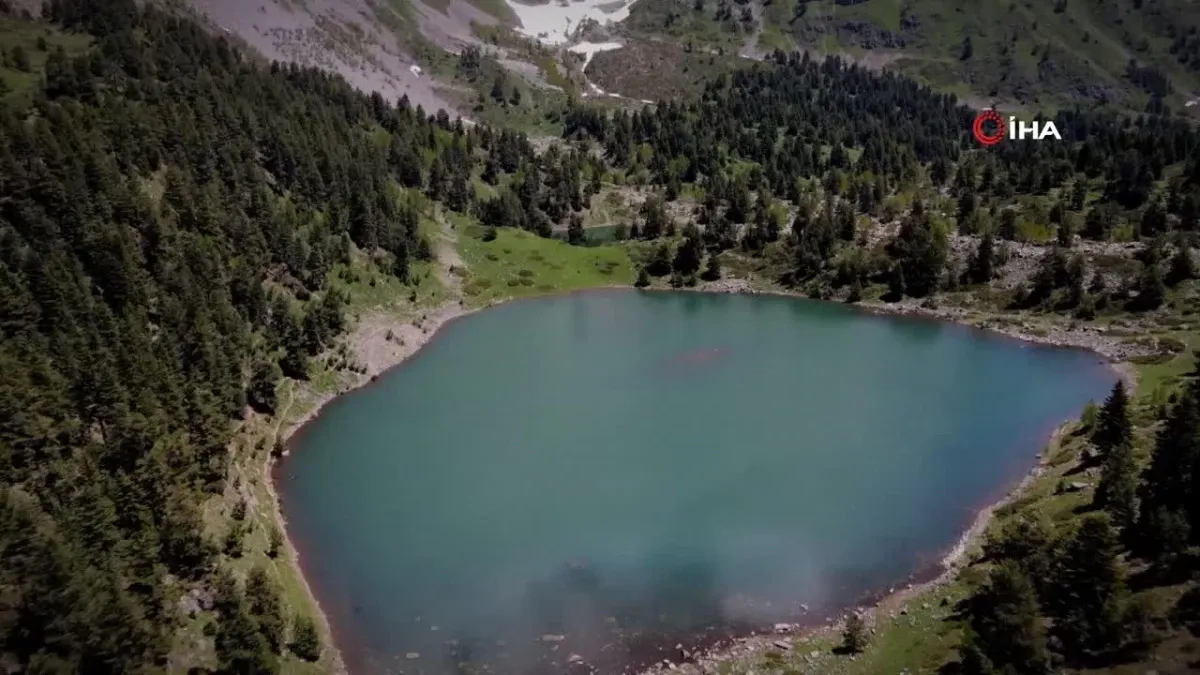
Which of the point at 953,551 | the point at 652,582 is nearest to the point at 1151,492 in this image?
the point at 953,551

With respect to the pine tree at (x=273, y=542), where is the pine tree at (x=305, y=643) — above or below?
Answer: above

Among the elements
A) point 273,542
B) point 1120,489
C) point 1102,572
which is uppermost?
point 1120,489

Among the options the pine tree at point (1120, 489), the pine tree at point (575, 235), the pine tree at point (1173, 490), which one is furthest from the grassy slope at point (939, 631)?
the pine tree at point (575, 235)

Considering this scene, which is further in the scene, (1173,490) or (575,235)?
(575,235)

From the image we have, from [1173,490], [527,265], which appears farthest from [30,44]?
[1173,490]

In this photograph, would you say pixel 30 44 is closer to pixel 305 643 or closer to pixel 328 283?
pixel 328 283

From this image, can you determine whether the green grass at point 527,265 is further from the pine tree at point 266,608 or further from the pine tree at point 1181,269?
the pine tree at point 266,608

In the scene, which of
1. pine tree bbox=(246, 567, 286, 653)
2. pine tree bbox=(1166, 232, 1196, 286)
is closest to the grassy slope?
pine tree bbox=(246, 567, 286, 653)
